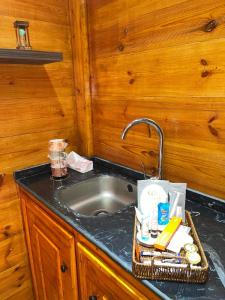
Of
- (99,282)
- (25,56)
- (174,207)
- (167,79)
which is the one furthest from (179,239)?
(25,56)

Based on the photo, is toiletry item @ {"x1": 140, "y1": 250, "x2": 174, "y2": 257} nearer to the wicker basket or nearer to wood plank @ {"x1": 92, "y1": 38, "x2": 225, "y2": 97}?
the wicker basket

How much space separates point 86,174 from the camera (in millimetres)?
1474

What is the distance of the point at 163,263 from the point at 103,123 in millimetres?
1059

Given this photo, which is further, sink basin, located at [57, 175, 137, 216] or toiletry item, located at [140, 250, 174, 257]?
sink basin, located at [57, 175, 137, 216]

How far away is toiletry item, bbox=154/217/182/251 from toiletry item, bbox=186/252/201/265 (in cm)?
7

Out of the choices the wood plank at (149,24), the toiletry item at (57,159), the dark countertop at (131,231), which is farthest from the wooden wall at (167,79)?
the toiletry item at (57,159)

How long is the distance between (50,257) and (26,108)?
86 cm

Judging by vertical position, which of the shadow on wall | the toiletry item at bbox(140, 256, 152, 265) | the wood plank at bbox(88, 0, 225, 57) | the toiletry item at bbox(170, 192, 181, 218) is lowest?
the toiletry item at bbox(140, 256, 152, 265)

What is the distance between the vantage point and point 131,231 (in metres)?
0.89

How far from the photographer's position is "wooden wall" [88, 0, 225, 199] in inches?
37.8

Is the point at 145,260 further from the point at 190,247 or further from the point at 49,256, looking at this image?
the point at 49,256

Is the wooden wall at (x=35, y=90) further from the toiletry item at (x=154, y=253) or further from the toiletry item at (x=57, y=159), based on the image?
the toiletry item at (x=154, y=253)

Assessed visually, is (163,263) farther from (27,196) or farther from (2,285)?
(2,285)

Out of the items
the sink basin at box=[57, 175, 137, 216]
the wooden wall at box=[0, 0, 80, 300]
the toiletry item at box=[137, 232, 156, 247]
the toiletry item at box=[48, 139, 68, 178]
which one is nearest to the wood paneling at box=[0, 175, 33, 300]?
the wooden wall at box=[0, 0, 80, 300]
